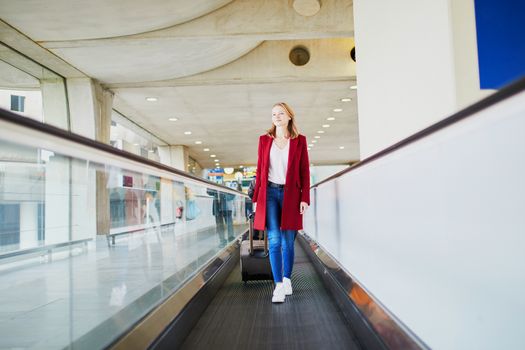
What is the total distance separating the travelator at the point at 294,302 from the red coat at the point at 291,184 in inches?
20.7

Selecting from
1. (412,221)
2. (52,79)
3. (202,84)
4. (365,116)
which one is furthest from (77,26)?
(412,221)

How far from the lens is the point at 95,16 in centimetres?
779

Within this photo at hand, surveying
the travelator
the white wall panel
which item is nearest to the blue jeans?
the travelator

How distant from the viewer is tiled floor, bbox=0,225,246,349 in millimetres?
1867

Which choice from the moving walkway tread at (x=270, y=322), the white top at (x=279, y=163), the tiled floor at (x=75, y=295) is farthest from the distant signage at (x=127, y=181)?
the white top at (x=279, y=163)

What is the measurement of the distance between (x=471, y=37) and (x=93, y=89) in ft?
32.0

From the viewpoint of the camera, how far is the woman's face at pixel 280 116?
12.9 ft

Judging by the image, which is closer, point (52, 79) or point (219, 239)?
point (219, 239)

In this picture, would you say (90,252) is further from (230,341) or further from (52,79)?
(52,79)

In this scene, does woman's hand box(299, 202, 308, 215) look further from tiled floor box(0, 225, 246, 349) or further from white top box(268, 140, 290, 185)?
tiled floor box(0, 225, 246, 349)

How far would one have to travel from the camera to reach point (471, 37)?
3846mm

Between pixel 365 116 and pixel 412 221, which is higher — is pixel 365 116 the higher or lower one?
the higher one

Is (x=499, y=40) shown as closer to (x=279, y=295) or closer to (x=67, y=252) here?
(x=279, y=295)

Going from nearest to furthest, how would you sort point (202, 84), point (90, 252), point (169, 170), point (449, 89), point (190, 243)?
point (90, 252) < point (169, 170) < point (449, 89) < point (190, 243) < point (202, 84)
